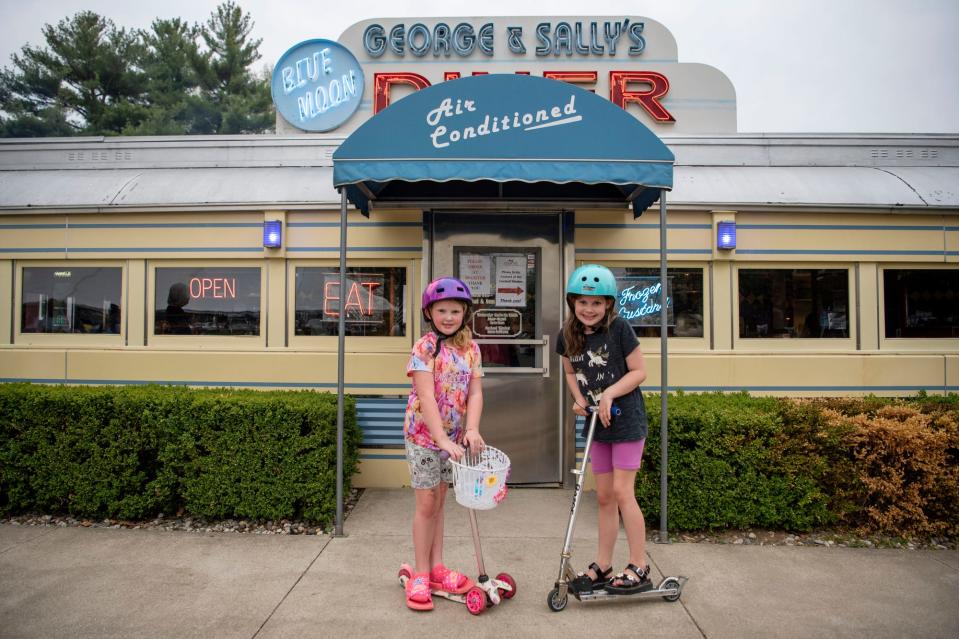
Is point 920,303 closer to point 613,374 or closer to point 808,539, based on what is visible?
point 808,539

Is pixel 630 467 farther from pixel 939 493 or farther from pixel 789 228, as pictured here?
pixel 789 228

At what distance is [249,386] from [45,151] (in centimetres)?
393

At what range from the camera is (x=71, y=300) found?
604 centimetres

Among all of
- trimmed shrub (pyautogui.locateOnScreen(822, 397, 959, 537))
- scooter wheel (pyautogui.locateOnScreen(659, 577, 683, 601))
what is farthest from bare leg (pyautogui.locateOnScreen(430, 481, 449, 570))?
trimmed shrub (pyautogui.locateOnScreen(822, 397, 959, 537))

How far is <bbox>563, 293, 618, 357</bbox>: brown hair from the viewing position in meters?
3.48

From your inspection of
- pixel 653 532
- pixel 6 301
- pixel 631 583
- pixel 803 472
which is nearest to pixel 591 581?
pixel 631 583

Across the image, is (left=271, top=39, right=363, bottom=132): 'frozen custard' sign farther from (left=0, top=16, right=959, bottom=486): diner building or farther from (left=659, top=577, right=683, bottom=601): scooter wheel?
(left=659, top=577, right=683, bottom=601): scooter wheel

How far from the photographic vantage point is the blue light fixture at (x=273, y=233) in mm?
5680

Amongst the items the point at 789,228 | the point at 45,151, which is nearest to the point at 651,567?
the point at 789,228

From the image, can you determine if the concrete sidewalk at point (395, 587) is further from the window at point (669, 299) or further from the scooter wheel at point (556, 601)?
the window at point (669, 299)

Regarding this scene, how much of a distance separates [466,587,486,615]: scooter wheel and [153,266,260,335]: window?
3.64 meters

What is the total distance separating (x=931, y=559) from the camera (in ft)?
13.7

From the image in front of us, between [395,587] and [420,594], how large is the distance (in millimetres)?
406

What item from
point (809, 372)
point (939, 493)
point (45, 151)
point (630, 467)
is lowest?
point (939, 493)
